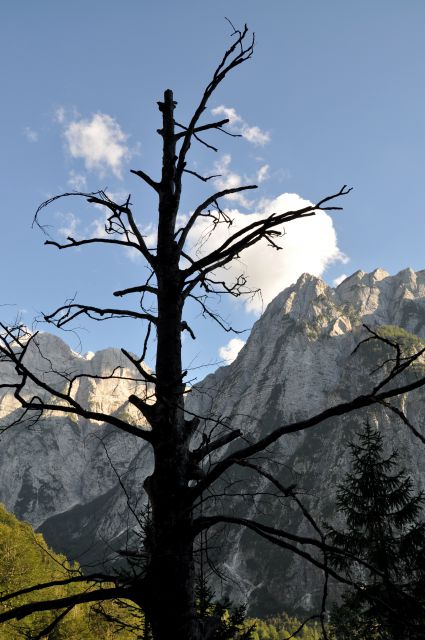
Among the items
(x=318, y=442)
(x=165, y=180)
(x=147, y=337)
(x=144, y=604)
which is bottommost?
(x=144, y=604)

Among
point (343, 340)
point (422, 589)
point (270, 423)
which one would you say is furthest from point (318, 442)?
Result: point (422, 589)

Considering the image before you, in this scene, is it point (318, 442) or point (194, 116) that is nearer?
point (194, 116)

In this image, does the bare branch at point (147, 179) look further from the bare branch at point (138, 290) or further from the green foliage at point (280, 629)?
the green foliage at point (280, 629)

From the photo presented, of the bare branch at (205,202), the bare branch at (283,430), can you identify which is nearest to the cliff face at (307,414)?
the bare branch at (205,202)

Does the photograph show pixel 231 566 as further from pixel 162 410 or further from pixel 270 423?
pixel 162 410

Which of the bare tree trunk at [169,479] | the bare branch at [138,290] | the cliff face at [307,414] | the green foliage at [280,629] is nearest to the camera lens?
the bare tree trunk at [169,479]

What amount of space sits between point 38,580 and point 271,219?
3032 centimetres

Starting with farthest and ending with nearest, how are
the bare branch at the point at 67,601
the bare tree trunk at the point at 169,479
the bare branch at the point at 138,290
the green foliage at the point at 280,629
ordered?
the green foliage at the point at 280,629, the bare branch at the point at 138,290, the bare tree trunk at the point at 169,479, the bare branch at the point at 67,601

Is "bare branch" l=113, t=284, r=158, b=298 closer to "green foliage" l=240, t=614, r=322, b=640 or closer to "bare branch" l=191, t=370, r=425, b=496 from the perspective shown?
"bare branch" l=191, t=370, r=425, b=496

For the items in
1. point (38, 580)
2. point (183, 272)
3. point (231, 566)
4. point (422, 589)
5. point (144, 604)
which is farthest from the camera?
point (231, 566)

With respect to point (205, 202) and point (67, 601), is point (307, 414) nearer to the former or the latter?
point (205, 202)

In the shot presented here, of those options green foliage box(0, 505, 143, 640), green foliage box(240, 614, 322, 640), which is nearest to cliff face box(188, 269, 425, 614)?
green foliage box(240, 614, 322, 640)

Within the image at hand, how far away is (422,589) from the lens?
12.5m

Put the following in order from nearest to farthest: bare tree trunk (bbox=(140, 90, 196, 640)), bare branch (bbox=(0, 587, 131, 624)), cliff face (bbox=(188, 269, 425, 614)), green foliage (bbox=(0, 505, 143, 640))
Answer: bare branch (bbox=(0, 587, 131, 624)) < bare tree trunk (bbox=(140, 90, 196, 640)) < green foliage (bbox=(0, 505, 143, 640)) < cliff face (bbox=(188, 269, 425, 614))
